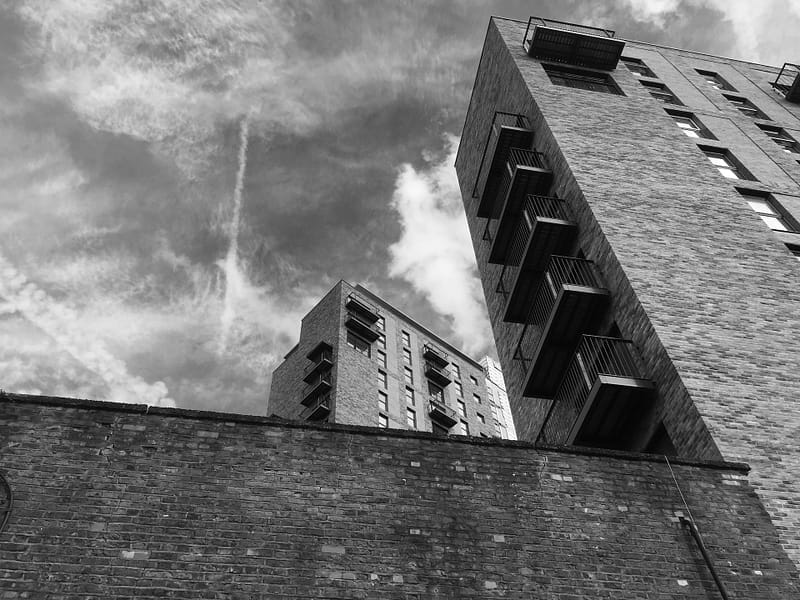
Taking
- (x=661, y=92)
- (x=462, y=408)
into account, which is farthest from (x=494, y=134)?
(x=462, y=408)

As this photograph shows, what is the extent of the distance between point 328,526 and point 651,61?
79.0 feet

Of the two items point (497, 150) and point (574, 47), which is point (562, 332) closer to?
point (497, 150)

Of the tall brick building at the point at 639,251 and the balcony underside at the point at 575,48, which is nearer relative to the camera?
the tall brick building at the point at 639,251

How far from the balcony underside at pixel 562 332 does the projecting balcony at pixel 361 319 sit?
82.0 ft

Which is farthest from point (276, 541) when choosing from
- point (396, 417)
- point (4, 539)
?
point (396, 417)

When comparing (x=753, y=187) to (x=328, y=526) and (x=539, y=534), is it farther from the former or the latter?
(x=328, y=526)

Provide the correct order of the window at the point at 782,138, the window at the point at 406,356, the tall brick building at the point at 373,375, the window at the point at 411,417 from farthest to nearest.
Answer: the window at the point at 406,356
the window at the point at 411,417
the tall brick building at the point at 373,375
the window at the point at 782,138

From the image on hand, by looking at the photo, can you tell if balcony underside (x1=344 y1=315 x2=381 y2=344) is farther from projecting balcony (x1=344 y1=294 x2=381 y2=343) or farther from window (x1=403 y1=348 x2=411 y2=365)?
window (x1=403 y1=348 x2=411 y2=365)

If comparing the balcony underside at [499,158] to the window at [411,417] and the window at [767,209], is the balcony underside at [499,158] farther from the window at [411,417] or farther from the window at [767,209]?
the window at [411,417]

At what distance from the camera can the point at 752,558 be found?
27.2ft

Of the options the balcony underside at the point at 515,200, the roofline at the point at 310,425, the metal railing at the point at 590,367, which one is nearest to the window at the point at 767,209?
the balcony underside at the point at 515,200

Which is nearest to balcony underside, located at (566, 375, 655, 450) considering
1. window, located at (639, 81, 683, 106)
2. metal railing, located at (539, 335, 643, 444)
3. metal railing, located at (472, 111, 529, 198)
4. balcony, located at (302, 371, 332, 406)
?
metal railing, located at (539, 335, 643, 444)

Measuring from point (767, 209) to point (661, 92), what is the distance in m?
8.12

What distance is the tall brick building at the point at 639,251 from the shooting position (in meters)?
10.9
